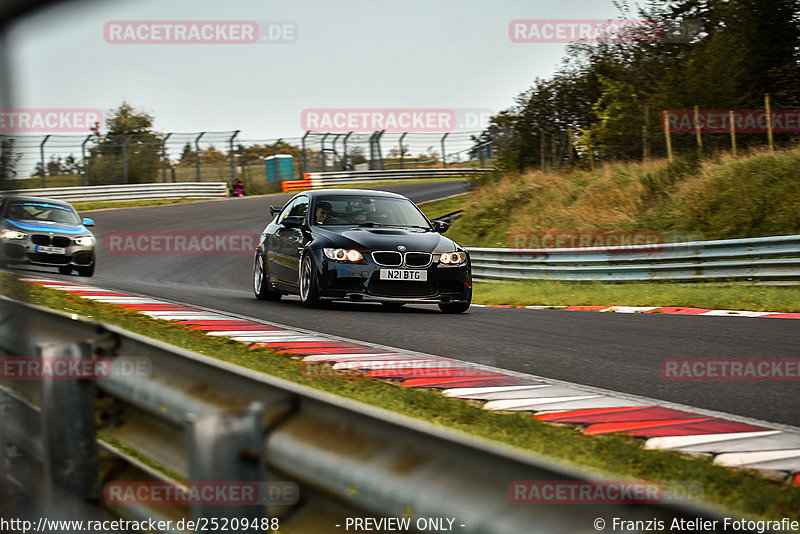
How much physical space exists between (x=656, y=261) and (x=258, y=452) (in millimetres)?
14909

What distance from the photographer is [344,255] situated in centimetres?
1073

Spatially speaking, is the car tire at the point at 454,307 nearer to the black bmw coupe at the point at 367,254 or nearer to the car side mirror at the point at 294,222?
the black bmw coupe at the point at 367,254

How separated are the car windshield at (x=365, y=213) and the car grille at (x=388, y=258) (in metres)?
1.04

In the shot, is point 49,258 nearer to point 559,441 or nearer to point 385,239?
point 385,239

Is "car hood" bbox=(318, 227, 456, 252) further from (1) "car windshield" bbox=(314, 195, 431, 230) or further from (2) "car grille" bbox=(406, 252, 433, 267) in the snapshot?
(1) "car windshield" bbox=(314, 195, 431, 230)

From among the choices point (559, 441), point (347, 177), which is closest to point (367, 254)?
point (559, 441)

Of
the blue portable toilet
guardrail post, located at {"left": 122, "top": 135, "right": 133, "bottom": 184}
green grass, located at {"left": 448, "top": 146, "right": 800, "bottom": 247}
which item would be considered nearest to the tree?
guardrail post, located at {"left": 122, "top": 135, "right": 133, "bottom": 184}

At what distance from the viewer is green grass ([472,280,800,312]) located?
1171 cm

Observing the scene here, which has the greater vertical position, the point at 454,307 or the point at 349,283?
the point at 349,283

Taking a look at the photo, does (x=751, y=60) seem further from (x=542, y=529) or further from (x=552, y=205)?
(x=542, y=529)

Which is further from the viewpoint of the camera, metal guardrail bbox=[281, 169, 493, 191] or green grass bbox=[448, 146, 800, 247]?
metal guardrail bbox=[281, 169, 493, 191]

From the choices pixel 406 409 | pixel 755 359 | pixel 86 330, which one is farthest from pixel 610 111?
pixel 86 330

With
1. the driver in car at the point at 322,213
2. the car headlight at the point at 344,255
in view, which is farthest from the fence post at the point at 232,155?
the car headlight at the point at 344,255

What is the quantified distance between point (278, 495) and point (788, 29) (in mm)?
27000
